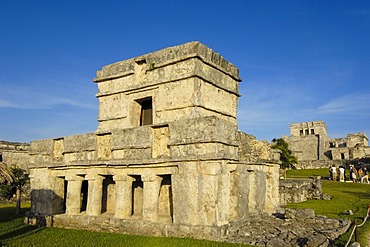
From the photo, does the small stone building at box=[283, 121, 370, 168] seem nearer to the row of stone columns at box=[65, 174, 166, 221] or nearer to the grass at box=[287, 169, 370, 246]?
the grass at box=[287, 169, 370, 246]

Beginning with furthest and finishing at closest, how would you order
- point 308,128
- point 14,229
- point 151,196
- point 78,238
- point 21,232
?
point 308,128 < point 14,229 < point 21,232 < point 151,196 < point 78,238

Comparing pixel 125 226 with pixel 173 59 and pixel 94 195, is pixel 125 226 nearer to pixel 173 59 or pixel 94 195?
pixel 94 195

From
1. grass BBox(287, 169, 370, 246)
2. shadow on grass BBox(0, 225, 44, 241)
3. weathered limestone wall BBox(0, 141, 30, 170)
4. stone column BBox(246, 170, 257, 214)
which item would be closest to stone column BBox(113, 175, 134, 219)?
shadow on grass BBox(0, 225, 44, 241)

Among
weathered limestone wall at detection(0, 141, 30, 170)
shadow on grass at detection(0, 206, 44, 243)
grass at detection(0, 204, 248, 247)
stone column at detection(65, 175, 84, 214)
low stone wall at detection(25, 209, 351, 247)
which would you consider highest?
weathered limestone wall at detection(0, 141, 30, 170)

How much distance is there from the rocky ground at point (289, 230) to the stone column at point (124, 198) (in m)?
2.78

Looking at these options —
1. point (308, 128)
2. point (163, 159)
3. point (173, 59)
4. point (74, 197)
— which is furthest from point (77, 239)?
point (308, 128)

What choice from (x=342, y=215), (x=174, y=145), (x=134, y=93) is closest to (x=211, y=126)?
(x=174, y=145)

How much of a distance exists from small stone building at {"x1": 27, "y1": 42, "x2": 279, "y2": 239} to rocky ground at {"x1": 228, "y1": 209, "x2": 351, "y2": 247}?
38 centimetres

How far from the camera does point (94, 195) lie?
8.67 meters

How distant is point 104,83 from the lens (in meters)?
10.7

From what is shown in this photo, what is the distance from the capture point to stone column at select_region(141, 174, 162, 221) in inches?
293

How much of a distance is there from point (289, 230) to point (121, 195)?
13.7ft

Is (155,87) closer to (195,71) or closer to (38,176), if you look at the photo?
(195,71)

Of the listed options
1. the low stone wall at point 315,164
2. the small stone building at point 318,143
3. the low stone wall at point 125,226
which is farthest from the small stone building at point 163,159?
the small stone building at point 318,143
